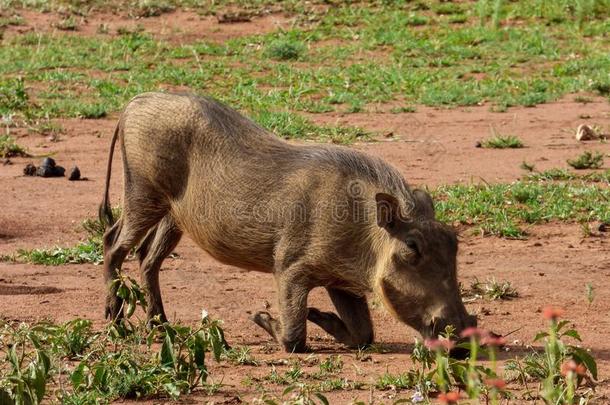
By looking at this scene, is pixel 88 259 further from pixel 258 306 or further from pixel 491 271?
pixel 491 271

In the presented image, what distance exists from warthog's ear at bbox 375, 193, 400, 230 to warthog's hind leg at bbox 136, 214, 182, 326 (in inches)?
A: 44.3

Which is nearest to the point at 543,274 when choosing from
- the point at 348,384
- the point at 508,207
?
the point at 508,207

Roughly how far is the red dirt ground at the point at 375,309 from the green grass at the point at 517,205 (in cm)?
10

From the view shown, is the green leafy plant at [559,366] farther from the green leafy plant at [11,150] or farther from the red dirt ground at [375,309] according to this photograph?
the green leafy plant at [11,150]

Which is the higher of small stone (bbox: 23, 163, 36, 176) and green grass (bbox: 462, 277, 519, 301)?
green grass (bbox: 462, 277, 519, 301)

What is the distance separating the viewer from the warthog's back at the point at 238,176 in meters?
5.26

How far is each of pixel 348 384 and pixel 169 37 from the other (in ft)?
28.4

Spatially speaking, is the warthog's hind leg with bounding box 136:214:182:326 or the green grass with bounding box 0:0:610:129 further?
the green grass with bounding box 0:0:610:129

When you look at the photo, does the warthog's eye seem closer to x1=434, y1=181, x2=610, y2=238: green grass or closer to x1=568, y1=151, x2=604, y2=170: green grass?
x1=434, y1=181, x2=610, y2=238: green grass

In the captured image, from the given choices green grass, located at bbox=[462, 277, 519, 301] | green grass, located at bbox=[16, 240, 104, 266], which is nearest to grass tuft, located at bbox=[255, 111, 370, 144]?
green grass, located at bbox=[16, 240, 104, 266]

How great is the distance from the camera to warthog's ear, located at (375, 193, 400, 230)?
501 cm

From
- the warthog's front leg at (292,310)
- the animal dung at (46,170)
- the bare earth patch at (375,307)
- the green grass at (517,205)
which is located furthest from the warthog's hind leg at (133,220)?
the animal dung at (46,170)

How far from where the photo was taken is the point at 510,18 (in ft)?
43.7

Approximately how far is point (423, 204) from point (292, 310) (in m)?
0.67
